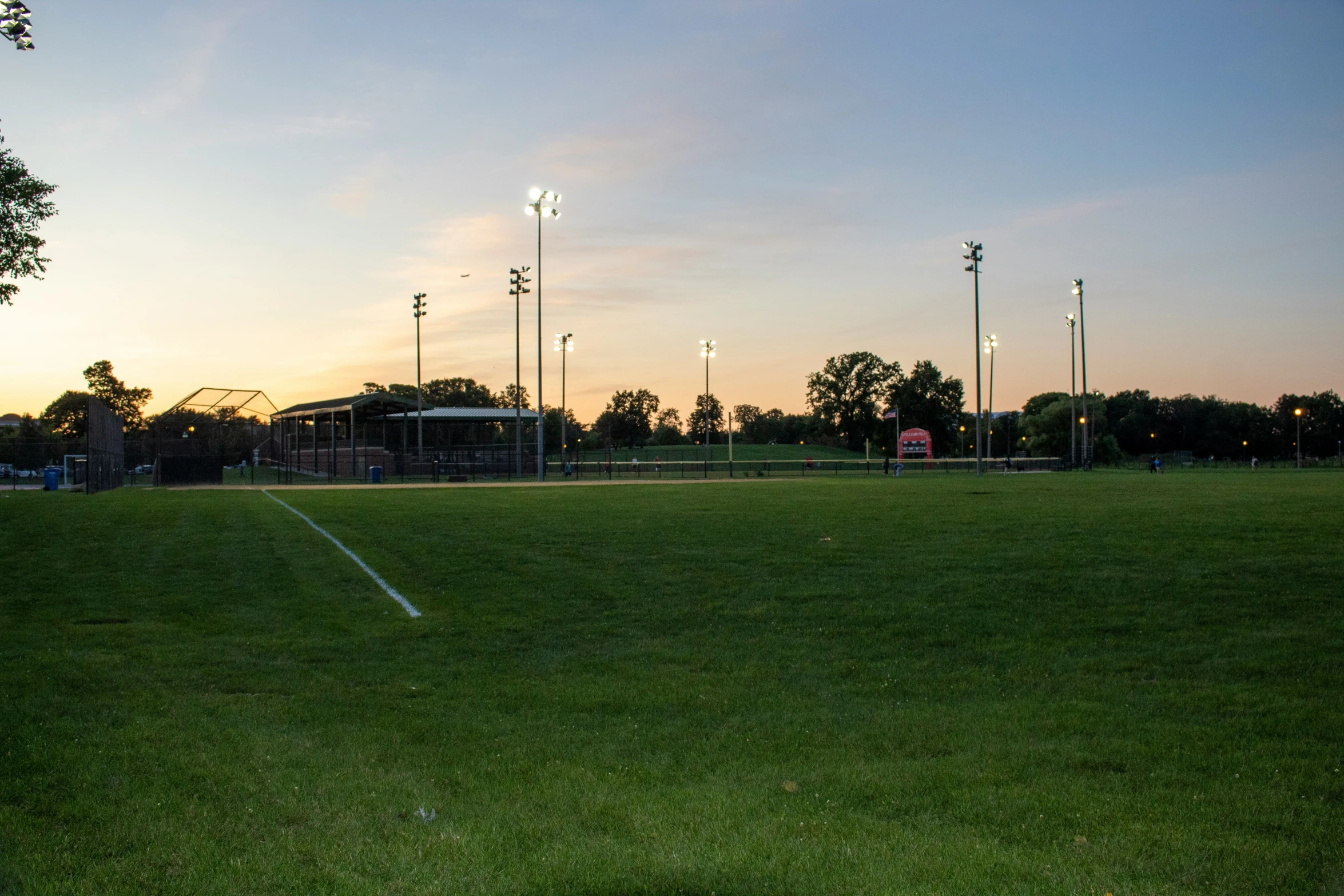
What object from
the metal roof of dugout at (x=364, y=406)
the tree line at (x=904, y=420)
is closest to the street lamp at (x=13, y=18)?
the metal roof of dugout at (x=364, y=406)

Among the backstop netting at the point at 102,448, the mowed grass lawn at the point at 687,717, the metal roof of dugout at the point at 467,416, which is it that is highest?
the metal roof of dugout at the point at 467,416

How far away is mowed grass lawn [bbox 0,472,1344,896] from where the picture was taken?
4422mm

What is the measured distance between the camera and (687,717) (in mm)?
7281

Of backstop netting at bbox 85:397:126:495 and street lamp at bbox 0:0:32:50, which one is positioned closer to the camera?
street lamp at bbox 0:0:32:50

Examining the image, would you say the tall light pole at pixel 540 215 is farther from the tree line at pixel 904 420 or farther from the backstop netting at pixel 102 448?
the tree line at pixel 904 420

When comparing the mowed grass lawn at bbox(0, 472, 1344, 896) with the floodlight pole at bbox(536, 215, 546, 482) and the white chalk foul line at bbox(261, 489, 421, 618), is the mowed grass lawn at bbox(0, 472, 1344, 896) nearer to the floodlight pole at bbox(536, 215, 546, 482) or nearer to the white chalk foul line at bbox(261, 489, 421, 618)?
the white chalk foul line at bbox(261, 489, 421, 618)

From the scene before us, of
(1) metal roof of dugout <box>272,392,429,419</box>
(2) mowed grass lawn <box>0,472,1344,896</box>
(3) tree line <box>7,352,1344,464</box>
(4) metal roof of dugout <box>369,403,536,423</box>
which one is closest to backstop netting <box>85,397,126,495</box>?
(1) metal roof of dugout <box>272,392,429,419</box>

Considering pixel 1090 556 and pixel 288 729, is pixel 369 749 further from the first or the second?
pixel 1090 556

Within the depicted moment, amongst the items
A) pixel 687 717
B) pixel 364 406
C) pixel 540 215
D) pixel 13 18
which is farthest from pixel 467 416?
pixel 687 717

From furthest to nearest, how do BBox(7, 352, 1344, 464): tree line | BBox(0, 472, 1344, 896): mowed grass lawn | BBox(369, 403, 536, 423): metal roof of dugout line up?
BBox(7, 352, 1344, 464): tree line, BBox(369, 403, 536, 423): metal roof of dugout, BBox(0, 472, 1344, 896): mowed grass lawn

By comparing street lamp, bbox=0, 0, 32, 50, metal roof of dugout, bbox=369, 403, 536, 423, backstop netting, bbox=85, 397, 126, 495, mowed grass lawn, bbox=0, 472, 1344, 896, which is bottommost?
mowed grass lawn, bbox=0, 472, 1344, 896

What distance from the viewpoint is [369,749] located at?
6305mm

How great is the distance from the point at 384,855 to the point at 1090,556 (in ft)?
39.4

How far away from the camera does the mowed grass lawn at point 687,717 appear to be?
14.5 ft
